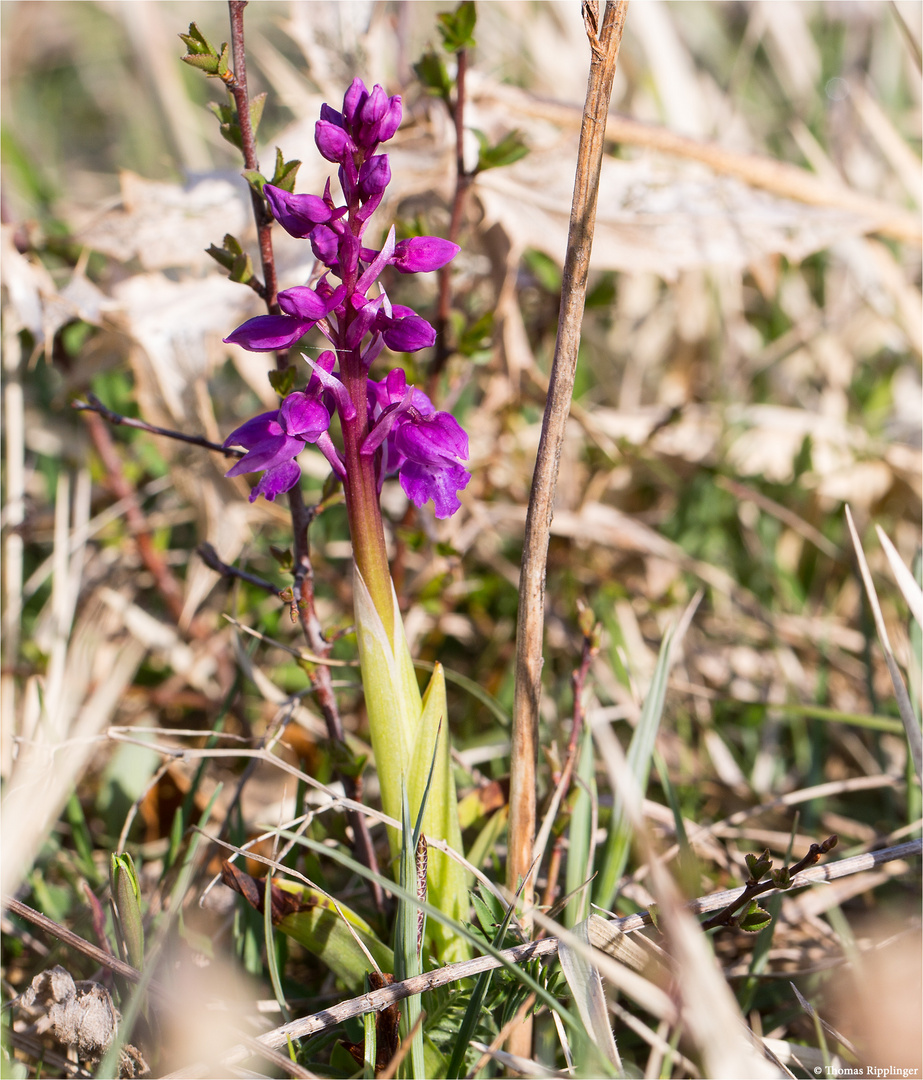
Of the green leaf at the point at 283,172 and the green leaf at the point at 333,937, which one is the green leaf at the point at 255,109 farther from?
the green leaf at the point at 333,937

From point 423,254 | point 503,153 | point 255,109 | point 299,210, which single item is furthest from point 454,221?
point 299,210

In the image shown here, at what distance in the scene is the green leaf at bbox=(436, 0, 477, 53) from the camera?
5.60 ft

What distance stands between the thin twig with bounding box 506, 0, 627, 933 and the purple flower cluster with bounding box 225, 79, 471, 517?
14cm

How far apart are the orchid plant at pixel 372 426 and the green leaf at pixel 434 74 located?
0.55m

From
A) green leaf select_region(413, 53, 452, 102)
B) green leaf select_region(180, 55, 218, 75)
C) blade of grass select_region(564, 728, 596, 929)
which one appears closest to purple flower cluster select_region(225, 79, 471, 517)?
green leaf select_region(180, 55, 218, 75)

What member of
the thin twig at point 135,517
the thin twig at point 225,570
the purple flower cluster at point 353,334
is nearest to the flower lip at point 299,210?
the purple flower cluster at point 353,334

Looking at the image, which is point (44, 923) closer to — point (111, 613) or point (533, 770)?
point (533, 770)

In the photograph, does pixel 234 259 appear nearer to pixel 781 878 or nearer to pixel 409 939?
pixel 409 939

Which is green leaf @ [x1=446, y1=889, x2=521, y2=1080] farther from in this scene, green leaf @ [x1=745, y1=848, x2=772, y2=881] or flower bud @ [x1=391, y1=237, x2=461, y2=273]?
flower bud @ [x1=391, y1=237, x2=461, y2=273]

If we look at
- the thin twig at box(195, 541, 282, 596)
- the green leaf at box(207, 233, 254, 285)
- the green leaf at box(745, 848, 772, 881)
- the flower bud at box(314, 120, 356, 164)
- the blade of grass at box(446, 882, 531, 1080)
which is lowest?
the blade of grass at box(446, 882, 531, 1080)

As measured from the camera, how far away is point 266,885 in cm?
142

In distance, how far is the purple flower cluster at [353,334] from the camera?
1205 mm

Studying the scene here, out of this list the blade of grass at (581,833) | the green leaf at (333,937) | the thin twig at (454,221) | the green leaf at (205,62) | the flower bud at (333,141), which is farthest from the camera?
the thin twig at (454,221)

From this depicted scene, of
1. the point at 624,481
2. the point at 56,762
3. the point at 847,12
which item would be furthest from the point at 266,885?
the point at 847,12
